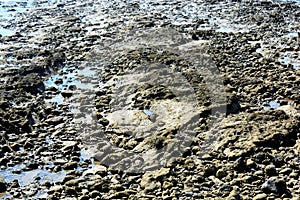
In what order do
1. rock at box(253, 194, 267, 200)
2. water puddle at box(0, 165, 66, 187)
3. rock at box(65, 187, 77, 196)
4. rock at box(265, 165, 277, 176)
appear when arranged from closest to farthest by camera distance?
1. rock at box(253, 194, 267, 200)
2. rock at box(265, 165, 277, 176)
3. rock at box(65, 187, 77, 196)
4. water puddle at box(0, 165, 66, 187)

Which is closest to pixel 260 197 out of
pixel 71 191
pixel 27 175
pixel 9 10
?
pixel 71 191

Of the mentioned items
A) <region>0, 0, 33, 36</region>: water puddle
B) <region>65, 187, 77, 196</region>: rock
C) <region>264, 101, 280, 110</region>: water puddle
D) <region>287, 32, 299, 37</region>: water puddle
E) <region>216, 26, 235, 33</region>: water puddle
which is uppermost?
<region>0, 0, 33, 36</region>: water puddle

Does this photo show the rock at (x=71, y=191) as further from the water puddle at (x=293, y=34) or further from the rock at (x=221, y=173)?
the water puddle at (x=293, y=34)

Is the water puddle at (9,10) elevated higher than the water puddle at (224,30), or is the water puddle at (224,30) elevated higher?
the water puddle at (9,10)

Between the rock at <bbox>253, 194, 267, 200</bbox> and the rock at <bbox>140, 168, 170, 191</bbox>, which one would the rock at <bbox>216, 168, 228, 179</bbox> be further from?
the rock at <bbox>140, 168, 170, 191</bbox>

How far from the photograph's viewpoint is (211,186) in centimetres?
1184

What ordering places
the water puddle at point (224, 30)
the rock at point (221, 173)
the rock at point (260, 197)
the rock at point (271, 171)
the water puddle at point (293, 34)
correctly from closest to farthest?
the rock at point (260, 197) < the rock at point (271, 171) < the rock at point (221, 173) < the water puddle at point (293, 34) < the water puddle at point (224, 30)

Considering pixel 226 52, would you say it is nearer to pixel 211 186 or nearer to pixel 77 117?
pixel 77 117

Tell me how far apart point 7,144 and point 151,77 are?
24.1ft

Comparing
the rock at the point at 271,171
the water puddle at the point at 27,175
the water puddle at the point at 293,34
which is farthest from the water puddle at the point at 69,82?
the water puddle at the point at 293,34

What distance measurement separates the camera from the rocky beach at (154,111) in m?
12.4

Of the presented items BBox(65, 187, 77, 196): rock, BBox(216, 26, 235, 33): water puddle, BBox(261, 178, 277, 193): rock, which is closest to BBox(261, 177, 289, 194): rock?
BBox(261, 178, 277, 193): rock

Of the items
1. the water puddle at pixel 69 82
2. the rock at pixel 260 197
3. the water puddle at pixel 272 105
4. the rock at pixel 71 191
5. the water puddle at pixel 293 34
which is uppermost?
the rock at pixel 260 197

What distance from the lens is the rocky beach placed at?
12.4 meters
